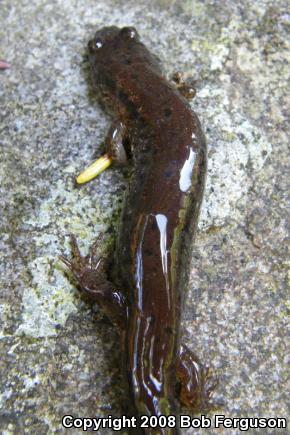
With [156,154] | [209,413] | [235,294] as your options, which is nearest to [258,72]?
[156,154]

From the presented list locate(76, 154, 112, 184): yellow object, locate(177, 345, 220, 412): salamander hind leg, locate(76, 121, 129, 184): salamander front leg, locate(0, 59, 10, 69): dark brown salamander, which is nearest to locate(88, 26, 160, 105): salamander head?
locate(76, 121, 129, 184): salamander front leg

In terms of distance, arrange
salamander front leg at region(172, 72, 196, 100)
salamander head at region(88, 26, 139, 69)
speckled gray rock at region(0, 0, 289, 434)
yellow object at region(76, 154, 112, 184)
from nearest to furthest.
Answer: speckled gray rock at region(0, 0, 289, 434), yellow object at region(76, 154, 112, 184), salamander front leg at region(172, 72, 196, 100), salamander head at region(88, 26, 139, 69)

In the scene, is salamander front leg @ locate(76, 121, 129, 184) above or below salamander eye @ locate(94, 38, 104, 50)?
below

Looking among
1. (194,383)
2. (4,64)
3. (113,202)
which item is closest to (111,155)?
(113,202)

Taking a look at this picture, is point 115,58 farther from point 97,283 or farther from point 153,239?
point 97,283

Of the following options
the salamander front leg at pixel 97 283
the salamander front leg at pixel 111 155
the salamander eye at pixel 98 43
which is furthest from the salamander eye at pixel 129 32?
the salamander front leg at pixel 97 283

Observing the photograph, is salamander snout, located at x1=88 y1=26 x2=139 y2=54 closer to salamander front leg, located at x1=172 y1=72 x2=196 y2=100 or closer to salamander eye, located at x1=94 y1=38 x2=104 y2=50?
salamander eye, located at x1=94 y1=38 x2=104 y2=50

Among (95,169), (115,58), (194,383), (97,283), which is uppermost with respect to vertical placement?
(115,58)
